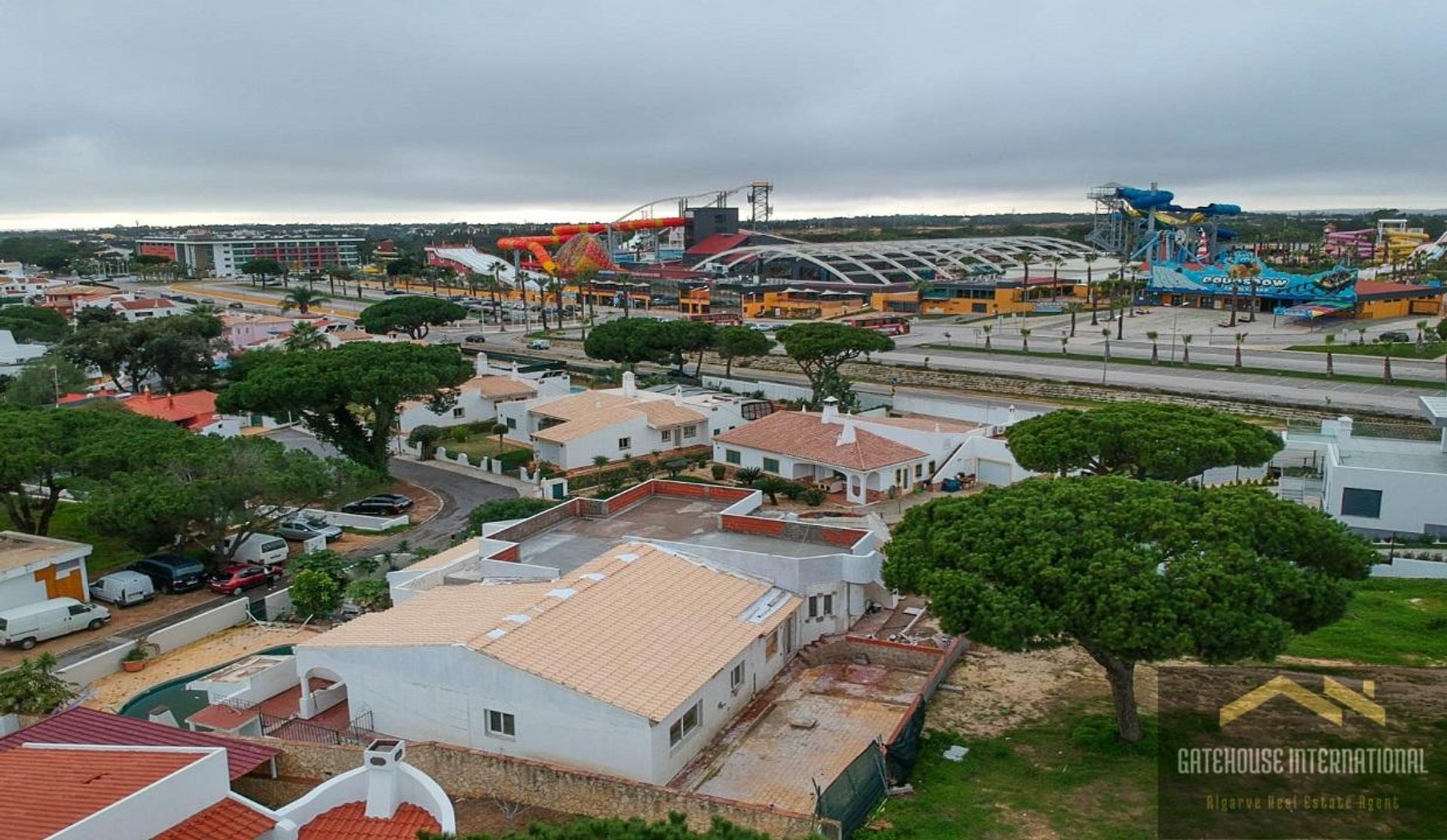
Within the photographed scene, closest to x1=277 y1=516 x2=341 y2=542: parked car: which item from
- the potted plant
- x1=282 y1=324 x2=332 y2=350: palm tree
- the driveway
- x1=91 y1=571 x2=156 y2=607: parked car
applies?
the driveway

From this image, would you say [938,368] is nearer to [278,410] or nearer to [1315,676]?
[278,410]

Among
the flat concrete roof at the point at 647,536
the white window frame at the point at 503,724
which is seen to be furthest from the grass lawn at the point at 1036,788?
the flat concrete roof at the point at 647,536

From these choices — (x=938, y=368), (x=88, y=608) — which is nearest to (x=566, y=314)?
(x=938, y=368)

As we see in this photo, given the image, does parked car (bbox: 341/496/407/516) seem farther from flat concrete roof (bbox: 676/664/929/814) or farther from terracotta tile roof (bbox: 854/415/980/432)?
flat concrete roof (bbox: 676/664/929/814)

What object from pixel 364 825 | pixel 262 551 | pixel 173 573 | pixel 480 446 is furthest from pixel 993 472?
pixel 364 825

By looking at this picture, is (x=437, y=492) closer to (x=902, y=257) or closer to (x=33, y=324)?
(x=33, y=324)

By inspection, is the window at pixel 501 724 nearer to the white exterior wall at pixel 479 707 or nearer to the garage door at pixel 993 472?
the white exterior wall at pixel 479 707
